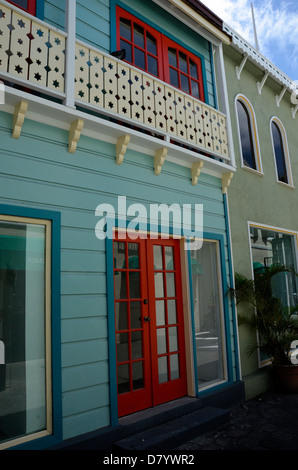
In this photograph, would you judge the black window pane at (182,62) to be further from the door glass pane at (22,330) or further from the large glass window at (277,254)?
the door glass pane at (22,330)

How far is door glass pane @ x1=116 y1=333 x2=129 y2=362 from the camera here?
15.2ft

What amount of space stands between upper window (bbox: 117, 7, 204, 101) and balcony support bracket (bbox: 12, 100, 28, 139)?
2431 millimetres

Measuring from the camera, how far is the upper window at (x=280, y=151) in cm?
902

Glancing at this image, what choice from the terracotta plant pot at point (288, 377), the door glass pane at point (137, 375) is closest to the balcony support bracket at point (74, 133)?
the door glass pane at point (137, 375)

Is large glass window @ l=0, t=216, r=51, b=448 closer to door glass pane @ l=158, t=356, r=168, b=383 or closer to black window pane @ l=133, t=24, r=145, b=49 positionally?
door glass pane @ l=158, t=356, r=168, b=383

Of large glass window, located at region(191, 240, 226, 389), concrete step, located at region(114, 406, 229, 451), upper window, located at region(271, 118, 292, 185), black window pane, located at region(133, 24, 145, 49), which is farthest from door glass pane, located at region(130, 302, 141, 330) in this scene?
upper window, located at region(271, 118, 292, 185)

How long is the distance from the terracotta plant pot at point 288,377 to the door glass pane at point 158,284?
2.81 metres

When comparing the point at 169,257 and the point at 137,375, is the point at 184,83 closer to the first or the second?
the point at 169,257

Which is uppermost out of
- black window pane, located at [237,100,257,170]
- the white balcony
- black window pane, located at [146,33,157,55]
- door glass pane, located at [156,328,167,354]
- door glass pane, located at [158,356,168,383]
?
black window pane, located at [146,33,157,55]

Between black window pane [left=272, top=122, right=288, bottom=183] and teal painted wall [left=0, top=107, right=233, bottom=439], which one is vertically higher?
black window pane [left=272, top=122, right=288, bottom=183]

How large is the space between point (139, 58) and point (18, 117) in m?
2.87

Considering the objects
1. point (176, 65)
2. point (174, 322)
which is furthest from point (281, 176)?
point (174, 322)
